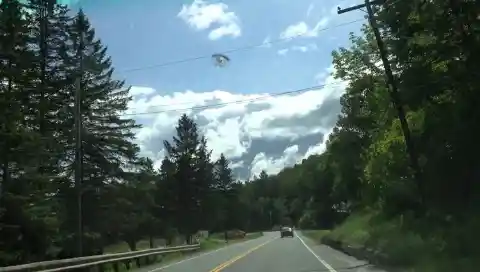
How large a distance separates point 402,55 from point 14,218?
21520 millimetres

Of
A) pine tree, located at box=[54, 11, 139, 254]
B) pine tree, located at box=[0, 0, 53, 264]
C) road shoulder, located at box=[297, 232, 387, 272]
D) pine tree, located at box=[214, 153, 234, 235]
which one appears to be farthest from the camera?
pine tree, located at box=[214, 153, 234, 235]

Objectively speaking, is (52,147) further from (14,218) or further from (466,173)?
(466,173)

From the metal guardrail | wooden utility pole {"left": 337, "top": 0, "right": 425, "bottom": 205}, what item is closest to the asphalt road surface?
the metal guardrail

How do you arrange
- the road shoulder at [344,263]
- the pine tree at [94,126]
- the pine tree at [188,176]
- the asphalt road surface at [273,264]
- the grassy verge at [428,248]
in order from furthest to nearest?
the pine tree at [188,176]
the pine tree at [94,126]
the asphalt road surface at [273,264]
the road shoulder at [344,263]
the grassy verge at [428,248]

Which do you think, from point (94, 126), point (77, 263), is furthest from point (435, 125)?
point (94, 126)

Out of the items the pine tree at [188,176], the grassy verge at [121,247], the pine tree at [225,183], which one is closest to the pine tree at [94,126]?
the grassy verge at [121,247]

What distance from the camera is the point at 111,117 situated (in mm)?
52625

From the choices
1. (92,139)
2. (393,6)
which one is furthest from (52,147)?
(393,6)

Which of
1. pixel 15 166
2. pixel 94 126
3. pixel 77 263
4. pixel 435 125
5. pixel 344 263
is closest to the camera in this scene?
pixel 435 125

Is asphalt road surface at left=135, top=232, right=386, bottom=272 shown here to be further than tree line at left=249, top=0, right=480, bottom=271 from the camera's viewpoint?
Yes

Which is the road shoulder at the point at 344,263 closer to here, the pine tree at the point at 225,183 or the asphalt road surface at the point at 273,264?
the asphalt road surface at the point at 273,264

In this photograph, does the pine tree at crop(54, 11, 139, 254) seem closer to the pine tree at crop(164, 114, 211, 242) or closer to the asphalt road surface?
the asphalt road surface

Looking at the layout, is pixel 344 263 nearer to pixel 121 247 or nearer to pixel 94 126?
pixel 94 126

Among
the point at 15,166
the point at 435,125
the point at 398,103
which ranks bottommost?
the point at 435,125
